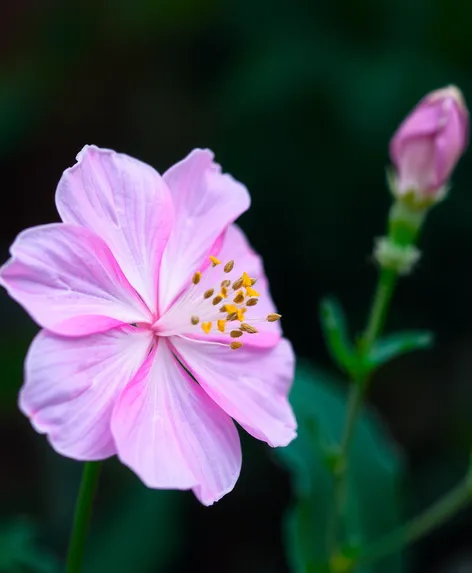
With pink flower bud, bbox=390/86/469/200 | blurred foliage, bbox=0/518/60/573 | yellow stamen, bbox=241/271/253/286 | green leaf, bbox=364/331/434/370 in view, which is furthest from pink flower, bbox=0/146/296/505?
blurred foliage, bbox=0/518/60/573

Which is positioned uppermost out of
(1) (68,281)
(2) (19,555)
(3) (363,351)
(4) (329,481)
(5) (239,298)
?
(1) (68,281)

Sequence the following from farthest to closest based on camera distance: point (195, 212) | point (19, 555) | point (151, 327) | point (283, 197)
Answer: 1. point (283, 197)
2. point (19, 555)
3. point (195, 212)
4. point (151, 327)

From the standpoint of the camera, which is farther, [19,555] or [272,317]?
[19,555]

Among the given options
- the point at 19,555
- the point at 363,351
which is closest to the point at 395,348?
the point at 363,351

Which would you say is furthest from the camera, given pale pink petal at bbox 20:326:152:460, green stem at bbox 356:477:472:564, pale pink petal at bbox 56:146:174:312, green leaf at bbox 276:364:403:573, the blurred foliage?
green leaf at bbox 276:364:403:573

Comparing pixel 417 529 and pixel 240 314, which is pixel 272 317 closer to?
pixel 240 314

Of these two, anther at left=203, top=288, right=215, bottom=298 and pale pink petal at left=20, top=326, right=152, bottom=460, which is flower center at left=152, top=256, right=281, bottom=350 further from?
pale pink petal at left=20, top=326, right=152, bottom=460

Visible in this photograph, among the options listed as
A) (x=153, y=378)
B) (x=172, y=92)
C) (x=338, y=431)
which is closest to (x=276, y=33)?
(x=172, y=92)

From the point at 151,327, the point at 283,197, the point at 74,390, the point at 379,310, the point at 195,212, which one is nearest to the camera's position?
the point at 74,390
